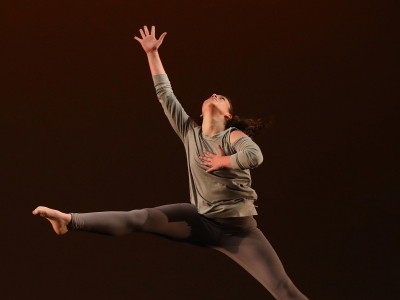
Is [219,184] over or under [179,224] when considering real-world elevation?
over

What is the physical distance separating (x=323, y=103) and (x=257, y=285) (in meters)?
1.21

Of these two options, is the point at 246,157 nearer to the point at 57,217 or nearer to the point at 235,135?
the point at 235,135

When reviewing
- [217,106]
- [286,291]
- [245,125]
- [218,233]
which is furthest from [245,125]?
[286,291]

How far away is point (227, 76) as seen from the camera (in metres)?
3.78

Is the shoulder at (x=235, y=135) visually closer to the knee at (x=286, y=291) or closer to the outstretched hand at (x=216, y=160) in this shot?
the outstretched hand at (x=216, y=160)

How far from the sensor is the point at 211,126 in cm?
270

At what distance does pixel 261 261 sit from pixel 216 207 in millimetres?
290

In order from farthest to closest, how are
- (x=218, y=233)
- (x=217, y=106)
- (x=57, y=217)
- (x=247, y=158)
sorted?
(x=217, y=106) < (x=218, y=233) < (x=247, y=158) < (x=57, y=217)

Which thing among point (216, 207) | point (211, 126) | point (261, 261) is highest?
point (211, 126)

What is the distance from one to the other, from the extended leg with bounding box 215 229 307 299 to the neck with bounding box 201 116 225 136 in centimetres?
45

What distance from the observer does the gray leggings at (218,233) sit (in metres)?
2.49

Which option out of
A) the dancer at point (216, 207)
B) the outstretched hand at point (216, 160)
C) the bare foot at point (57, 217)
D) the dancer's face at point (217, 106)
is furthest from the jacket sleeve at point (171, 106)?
the bare foot at point (57, 217)

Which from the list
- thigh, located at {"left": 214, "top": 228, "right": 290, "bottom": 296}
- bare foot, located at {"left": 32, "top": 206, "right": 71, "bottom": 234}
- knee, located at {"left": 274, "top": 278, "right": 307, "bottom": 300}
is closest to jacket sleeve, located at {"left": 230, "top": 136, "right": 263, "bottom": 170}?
thigh, located at {"left": 214, "top": 228, "right": 290, "bottom": 296}

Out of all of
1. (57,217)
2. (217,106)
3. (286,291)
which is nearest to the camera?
(57,217)
